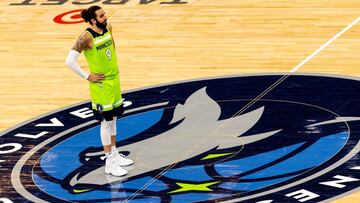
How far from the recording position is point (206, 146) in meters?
12.9

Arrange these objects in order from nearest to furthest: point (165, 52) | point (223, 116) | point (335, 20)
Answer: point (223, 116), point (165, 52), point (335, 20)

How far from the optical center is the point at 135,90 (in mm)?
15430

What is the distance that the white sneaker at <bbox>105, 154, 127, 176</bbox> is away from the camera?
12.1 metres

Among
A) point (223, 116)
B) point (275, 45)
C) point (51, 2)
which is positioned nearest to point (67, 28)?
point (51, 2)

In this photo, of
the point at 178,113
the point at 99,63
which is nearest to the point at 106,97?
the point at 99,63

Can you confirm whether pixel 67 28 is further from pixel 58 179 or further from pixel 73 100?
pixel 58 179

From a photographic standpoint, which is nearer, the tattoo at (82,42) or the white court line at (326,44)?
the tattoo at (82,42)

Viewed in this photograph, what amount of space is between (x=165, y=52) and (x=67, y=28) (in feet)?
8.23

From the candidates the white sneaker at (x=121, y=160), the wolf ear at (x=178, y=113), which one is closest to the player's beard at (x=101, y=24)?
the white sneaker at (x=121, y=160)

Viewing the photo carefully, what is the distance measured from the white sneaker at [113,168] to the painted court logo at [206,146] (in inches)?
2.5

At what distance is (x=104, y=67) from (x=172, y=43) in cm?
635

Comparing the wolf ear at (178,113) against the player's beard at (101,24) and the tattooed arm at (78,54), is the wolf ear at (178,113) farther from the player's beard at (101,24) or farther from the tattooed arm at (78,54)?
the player's beard at (101,24)

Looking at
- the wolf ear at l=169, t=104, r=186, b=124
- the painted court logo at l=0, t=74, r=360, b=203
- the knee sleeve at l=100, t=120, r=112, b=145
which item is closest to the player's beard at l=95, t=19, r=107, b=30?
the knee sleeve at l=100, t=120, r=112, b=145

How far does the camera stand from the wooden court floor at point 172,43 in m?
15.9
